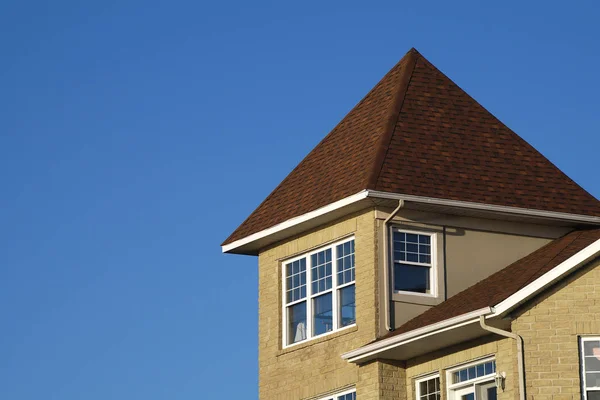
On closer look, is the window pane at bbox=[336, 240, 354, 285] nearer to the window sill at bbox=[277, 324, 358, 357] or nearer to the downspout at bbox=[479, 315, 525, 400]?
the window sill at bbox=[277, 324, 358, 357]

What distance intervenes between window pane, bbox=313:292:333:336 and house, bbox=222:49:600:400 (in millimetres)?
37

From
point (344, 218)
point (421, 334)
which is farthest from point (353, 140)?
point (421, 334)

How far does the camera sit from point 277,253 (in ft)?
105

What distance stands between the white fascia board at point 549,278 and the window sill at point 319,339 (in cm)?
451

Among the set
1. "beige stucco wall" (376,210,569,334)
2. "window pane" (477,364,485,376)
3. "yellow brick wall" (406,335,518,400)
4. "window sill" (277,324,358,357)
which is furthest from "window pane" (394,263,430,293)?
"window pane" (477,364,485,376)

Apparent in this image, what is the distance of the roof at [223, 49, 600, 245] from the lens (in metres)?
30.2

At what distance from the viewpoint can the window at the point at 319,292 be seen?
3025 cm

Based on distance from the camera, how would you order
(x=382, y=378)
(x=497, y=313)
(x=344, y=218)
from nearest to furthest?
(x=497, y=313) → (x=382, y=378) → (x=344, y=218)

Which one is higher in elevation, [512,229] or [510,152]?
[510,152]

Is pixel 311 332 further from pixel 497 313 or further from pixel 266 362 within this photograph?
pixel 497 313

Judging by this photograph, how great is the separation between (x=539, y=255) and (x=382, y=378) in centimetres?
418

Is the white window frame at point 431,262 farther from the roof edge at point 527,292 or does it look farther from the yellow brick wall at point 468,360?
the roof edge at point 527,292

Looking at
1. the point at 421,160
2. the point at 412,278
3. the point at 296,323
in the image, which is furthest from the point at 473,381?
the point at 421,160

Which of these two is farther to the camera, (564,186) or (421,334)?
(564,186)
